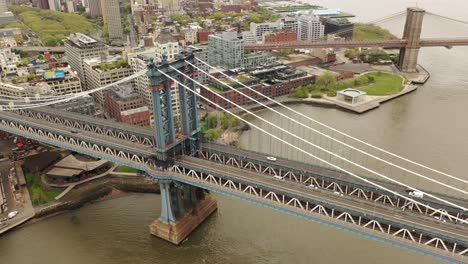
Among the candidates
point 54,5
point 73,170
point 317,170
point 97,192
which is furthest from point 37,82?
point 54,5

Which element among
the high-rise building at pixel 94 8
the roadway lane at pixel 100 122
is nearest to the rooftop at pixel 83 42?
the roadway lane at pixel 100 122

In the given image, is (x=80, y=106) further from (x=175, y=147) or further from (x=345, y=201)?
(x=345, y=201)

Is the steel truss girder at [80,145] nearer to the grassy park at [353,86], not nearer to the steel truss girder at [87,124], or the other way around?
the steel truss girder at [87,124]

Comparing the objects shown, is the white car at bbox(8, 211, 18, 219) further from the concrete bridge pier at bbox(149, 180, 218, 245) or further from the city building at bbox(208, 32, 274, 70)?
the city building at bbox(208, 32, 274, 70)

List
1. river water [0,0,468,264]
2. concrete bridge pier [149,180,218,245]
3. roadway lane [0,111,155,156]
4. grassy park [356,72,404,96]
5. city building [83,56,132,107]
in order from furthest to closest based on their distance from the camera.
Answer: grassy park [356,72,404,96] → city building [83,56,132,107] → roadway lane [0,111,155,156] → concrete bridge pier [149,180,218,245] → river water [0,0,468,264]

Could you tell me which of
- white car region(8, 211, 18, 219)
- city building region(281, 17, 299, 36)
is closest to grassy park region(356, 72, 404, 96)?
city building region(281, 17, 299, 36)

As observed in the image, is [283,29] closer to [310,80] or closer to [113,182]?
[310,80]

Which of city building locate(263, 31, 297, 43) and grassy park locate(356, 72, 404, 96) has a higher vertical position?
city building locate(263, 31, 297, 43)
